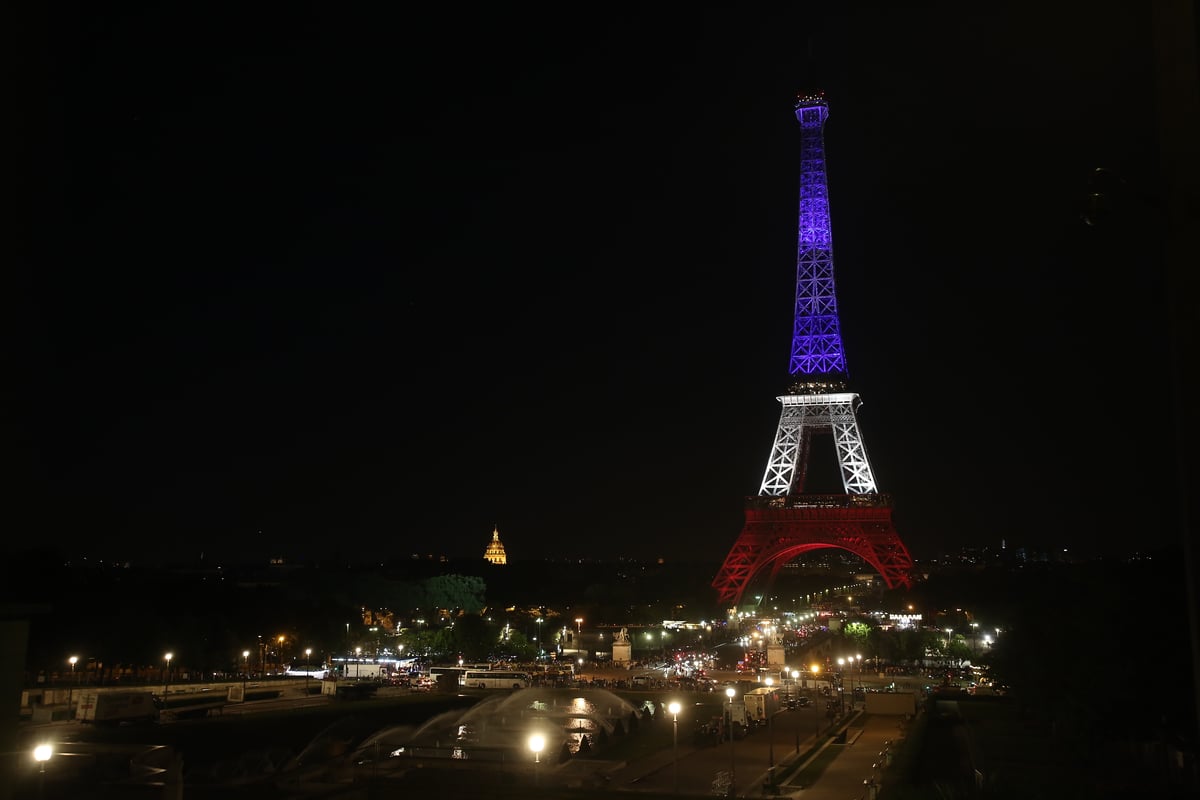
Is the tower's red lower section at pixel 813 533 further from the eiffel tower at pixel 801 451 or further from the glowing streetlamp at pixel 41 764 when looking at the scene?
the glowing streetlamp at pixel 41 764

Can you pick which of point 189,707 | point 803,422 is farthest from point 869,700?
point 803,422

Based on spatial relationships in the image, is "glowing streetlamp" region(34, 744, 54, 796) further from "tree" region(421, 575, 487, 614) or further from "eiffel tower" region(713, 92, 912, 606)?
"tree" region(421, 575, 487, 614)

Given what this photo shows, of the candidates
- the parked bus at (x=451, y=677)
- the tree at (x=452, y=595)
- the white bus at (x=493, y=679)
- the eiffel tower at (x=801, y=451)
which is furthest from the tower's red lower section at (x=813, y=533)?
the white bus at (x=493, y=679)

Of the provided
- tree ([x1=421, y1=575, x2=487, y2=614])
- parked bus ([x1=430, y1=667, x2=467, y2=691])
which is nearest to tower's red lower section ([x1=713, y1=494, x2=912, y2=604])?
tree ([x1=421, y1=575, x2=487, y2=614])

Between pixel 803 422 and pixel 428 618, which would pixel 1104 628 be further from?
pixel 428 618

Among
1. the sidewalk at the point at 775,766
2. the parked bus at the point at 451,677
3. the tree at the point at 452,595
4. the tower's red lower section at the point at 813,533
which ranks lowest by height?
the parked bus at the point at 451,677
